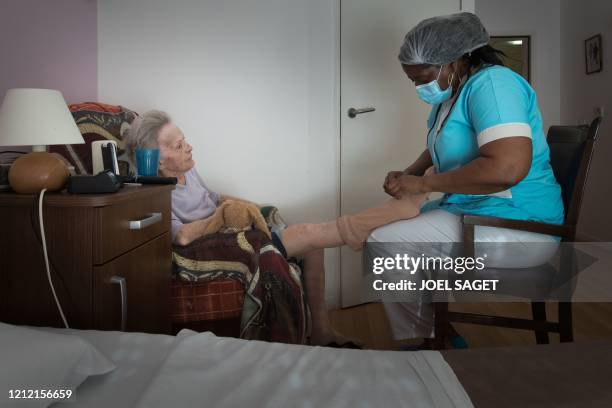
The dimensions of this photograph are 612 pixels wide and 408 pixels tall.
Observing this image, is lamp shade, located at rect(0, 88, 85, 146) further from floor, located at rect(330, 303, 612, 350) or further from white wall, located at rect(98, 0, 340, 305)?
floor, located at rect(330, 303, 612, 350)

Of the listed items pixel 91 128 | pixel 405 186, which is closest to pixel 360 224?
pixel 405 186

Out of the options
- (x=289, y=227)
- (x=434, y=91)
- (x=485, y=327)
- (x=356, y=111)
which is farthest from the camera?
(x=356, y=111)

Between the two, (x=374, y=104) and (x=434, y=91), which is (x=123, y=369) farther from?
(x=374, y=104)

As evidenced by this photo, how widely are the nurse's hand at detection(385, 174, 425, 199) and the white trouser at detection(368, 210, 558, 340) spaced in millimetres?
88

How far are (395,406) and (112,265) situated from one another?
77cm

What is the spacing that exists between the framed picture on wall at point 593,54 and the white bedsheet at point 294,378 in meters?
4.05

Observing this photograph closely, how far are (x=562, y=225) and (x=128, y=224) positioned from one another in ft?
3.98

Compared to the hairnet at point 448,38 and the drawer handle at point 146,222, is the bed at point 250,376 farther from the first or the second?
the hairnet at point 448,38

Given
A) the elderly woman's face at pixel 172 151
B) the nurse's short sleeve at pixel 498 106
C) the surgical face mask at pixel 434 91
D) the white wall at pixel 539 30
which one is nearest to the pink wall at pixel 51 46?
the elderly woman's face at pixel 172 151

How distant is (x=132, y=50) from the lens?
2498 millimetres

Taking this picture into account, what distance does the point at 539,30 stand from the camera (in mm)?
4812

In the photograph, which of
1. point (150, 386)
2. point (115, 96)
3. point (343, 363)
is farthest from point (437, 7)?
point (150, 386)

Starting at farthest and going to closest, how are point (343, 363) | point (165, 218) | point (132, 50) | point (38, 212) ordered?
point (132, 50)
point (165, 218)
point (38, 212)
point (343, 363)

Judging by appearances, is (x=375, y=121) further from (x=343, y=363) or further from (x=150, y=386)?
(x=150, y=386)
